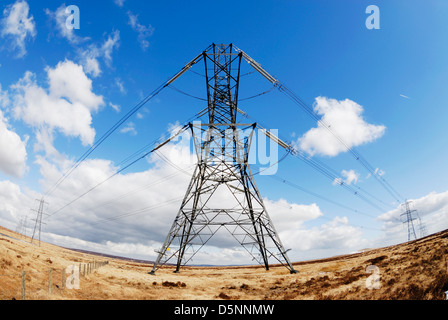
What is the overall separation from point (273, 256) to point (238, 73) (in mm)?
21853
